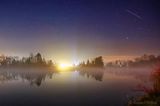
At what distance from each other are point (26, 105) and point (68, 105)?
502 cm

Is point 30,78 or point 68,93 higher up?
point 30,78

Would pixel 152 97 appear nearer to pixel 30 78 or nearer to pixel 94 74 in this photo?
pixel 30 78

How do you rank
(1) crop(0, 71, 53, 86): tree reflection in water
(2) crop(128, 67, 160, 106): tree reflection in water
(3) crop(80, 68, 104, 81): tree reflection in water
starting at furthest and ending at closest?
(3) crop(80, 68, 104, 81): tree reflection in water → (1) crop(0, 71, 53, 86): tree reflection in water → (2) crop(128, 67, 160, 106): tree reflection in water

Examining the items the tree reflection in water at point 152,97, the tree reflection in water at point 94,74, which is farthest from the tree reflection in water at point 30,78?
the tree reflection in water at point 152,97

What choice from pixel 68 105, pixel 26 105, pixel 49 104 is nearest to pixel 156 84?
pixel 68 105

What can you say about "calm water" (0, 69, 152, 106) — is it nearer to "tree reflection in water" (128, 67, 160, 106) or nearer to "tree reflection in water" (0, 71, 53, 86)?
"tree reflection in water" (0, 71, 53, 86)

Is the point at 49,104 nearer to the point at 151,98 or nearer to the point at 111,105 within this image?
the point at 111,105

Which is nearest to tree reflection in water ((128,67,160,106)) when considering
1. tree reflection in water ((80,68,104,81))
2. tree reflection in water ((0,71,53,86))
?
tree reflection in water ((0,71,53,86))

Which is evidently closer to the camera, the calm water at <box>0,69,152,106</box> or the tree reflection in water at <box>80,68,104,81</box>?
the calm water at <box>0,69,152,106</box>

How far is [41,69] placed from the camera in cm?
16238

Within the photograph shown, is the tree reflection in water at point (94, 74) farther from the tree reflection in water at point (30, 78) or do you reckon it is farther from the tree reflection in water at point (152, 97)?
the tree reflection in water at point (152, 97)

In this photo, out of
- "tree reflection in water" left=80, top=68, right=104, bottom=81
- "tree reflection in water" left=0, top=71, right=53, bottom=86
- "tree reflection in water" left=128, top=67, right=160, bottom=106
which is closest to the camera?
"tree reflection in water" left=128, top=67, right=160, bottom=106


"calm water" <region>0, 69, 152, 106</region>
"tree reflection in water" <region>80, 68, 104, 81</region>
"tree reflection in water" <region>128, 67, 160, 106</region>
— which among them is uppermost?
"tree reflection in water" <region>128, 67, 160, 106</region>

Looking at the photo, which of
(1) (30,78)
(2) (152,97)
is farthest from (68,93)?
(1) (30,78)
